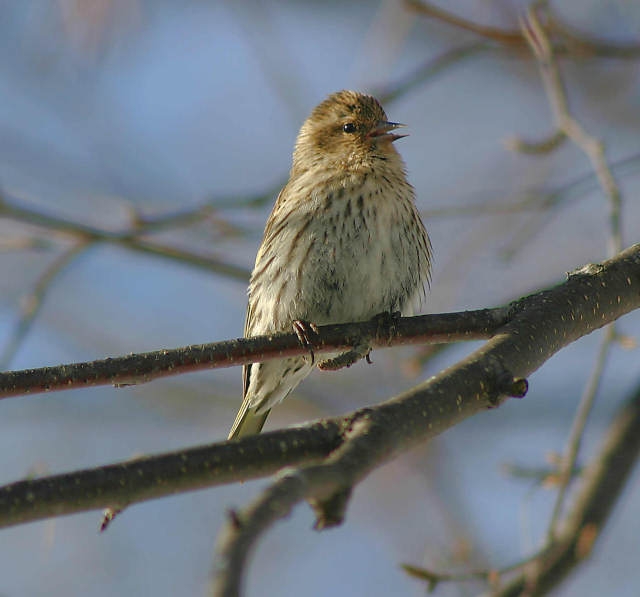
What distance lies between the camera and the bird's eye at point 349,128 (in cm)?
612

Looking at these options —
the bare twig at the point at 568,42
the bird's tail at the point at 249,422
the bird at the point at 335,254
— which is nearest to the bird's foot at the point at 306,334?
the bird at the point at 335,254

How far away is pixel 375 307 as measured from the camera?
5199 millimetres

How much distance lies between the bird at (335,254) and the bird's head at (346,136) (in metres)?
0.01

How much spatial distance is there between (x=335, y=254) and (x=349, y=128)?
133 centimetres

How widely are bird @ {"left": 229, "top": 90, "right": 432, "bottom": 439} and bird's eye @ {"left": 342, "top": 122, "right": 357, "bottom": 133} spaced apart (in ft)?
0.32

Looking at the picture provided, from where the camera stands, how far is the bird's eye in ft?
20.1

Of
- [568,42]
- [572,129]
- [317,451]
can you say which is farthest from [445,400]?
[568,42]

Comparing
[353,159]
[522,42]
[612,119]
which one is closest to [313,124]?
[353,159]

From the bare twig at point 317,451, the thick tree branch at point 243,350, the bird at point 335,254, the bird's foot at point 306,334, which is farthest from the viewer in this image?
the bird at point 335,254

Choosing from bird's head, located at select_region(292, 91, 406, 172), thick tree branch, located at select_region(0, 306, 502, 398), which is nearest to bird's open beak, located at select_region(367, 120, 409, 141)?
bird's head, located at select_region(292, 91, 406, 172)

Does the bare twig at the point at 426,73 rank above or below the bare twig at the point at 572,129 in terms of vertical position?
above

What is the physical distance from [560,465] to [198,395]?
17.2ft

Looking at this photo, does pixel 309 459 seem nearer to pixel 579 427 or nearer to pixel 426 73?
pixel 579 427

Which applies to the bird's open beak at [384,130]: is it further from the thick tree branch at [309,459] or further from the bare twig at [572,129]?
the thick tree branch at [309,459]
